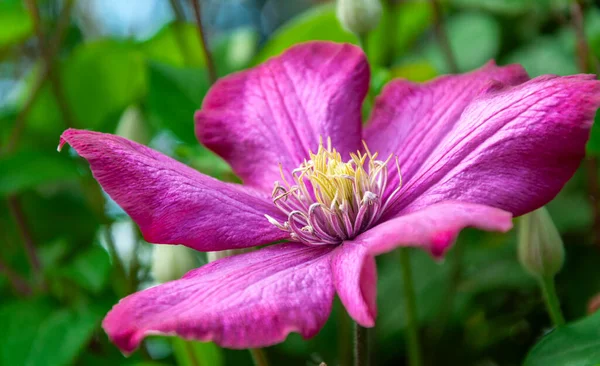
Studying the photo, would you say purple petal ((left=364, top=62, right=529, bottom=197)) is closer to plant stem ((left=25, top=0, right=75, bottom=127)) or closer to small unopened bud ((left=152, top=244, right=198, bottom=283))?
small unopened bud ((left=152, top=244, right=198, bottom=283))

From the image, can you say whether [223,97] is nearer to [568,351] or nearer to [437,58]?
[568,351]

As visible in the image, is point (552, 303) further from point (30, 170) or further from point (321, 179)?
point (30, 170)

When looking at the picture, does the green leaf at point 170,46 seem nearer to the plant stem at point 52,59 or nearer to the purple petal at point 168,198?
the plant stem at point 52,59

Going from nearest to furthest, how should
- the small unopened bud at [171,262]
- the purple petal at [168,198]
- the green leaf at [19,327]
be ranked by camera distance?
the purple petal at [168,198] < the small unopened bud at [171,262] < the green leaf at [19,327]

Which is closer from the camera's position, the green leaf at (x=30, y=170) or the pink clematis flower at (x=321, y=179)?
the pink clematis flower at (x=321, y=179)

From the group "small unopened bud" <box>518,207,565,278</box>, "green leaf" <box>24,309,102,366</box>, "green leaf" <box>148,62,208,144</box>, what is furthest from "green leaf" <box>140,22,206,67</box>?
"small unopened bud" <box>518,207,565,278</box>

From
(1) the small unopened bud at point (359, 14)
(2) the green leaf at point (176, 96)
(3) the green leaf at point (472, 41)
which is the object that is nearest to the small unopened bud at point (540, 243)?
(1) the small unopened bud at point (359, 14)
